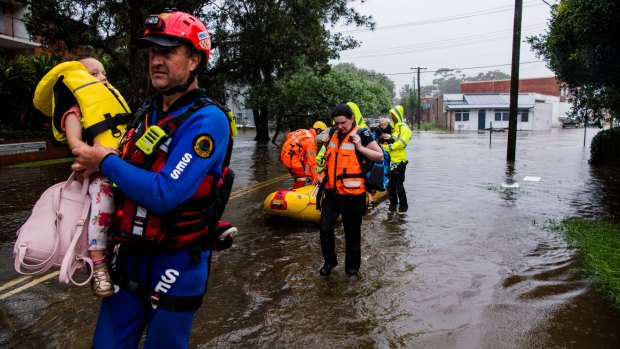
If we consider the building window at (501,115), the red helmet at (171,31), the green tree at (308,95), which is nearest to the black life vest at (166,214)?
the red helmet at (171,31)

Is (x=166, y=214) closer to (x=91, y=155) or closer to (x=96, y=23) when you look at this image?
(x=91, y=155)

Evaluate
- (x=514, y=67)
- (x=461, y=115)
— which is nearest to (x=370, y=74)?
(x=461, y=115)

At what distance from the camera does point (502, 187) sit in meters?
12.8

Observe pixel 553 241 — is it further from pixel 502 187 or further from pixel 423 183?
pixel 423 183

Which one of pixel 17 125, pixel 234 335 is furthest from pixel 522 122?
pixel 234 335

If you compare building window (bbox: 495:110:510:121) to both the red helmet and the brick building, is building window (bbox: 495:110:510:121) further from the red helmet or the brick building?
the red helmet

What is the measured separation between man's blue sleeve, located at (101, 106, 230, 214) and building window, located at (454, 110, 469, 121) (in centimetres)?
6464

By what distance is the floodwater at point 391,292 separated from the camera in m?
4.38

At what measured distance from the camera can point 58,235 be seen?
2.39 meters

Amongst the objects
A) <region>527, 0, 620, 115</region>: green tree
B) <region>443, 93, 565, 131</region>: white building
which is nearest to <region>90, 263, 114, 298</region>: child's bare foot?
<region>527, 0, 620, 115</region>: green tree

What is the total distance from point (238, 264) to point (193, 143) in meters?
4.48

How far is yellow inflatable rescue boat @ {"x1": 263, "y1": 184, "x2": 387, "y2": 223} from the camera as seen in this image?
857cm

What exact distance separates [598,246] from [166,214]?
21.3 feet

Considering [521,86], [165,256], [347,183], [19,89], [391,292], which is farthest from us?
[521,86]
